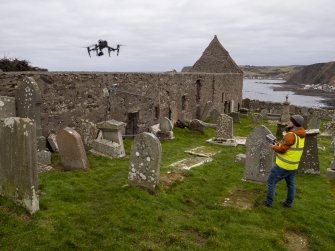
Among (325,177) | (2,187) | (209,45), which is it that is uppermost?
(209,45)

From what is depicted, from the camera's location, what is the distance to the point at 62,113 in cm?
1159

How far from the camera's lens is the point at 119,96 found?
14.4 metres

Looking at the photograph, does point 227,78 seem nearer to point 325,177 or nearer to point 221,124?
point 221,124

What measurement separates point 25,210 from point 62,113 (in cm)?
593

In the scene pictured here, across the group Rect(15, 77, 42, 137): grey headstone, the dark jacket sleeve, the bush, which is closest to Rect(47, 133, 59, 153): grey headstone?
Rect(15, 77, 42, 137): grey headstone

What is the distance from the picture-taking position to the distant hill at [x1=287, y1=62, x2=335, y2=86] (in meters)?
119

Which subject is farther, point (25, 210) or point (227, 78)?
point (227, 78)

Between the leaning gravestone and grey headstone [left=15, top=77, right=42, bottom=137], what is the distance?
3.60 metres

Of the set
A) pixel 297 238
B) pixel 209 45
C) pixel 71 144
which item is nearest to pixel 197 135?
pixel 71 144

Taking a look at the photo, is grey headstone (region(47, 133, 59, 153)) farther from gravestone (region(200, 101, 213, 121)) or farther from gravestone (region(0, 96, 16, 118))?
gravestone (region(200, 101, 213, 121))

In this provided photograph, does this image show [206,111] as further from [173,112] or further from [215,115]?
[173,112]

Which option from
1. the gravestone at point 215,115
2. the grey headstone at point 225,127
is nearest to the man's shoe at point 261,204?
the grey headstone at point 225,127

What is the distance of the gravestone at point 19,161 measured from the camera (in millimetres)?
5863

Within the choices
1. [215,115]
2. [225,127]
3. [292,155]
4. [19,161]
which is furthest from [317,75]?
Answer: [19,161]
